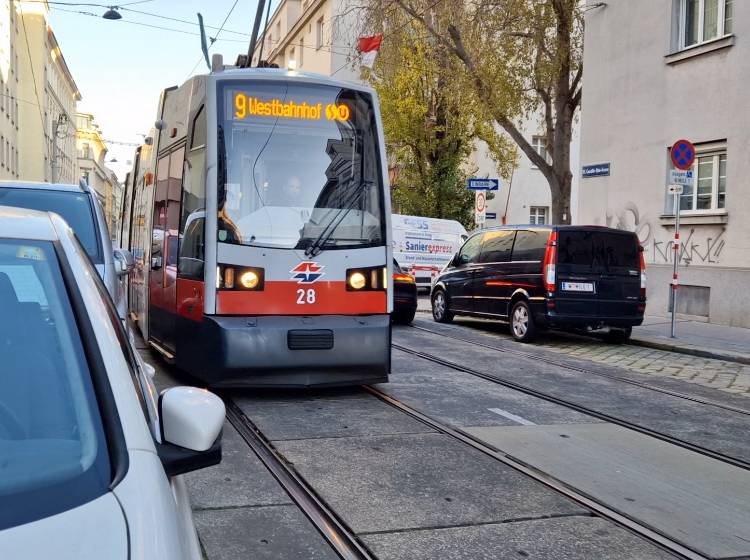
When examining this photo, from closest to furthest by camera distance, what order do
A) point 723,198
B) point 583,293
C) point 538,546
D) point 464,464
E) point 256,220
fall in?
point 538,546 → point 464,464 → point 256,220 → point 583,293 → point 723,198

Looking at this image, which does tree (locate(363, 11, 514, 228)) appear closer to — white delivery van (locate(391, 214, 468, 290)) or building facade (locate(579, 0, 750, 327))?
white delivery van (locate(391, 214, 468, 290))

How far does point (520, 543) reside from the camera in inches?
157

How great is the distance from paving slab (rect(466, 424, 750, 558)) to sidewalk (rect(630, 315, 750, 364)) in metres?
5.66

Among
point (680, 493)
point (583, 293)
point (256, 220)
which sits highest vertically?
point (256, 220)

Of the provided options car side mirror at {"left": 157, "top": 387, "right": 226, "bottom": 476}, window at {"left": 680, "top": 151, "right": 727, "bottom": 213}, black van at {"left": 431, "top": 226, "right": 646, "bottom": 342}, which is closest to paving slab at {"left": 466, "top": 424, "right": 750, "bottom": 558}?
car side mirror at {"left": 157, "top": 387, "right": 226, "bottom": 476}

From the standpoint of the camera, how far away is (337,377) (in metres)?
7.47

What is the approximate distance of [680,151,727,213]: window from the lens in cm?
1548

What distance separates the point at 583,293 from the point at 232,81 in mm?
7166

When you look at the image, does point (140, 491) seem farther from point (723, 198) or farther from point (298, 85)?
point (723, 198)

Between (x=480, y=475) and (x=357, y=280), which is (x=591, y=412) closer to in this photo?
(x=357, y=280)

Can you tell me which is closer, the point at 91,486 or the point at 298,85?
the point at 91,486

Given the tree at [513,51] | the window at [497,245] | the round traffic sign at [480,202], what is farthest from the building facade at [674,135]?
the window at [497,245]

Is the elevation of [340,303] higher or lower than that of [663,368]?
higher

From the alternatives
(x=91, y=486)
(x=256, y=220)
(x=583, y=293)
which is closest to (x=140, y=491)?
(x=91, y=486)
